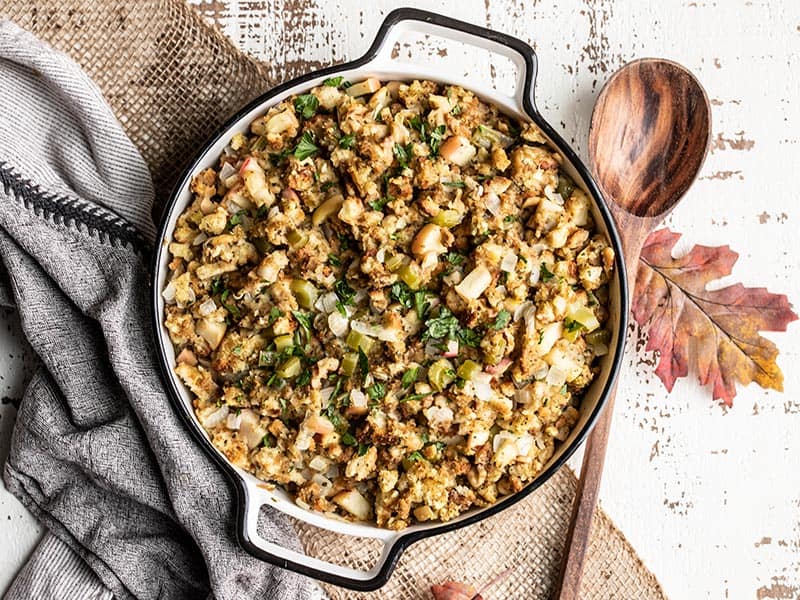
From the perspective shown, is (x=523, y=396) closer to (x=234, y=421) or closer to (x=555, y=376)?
(x=555, y=376)

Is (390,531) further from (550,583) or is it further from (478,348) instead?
(550,583)

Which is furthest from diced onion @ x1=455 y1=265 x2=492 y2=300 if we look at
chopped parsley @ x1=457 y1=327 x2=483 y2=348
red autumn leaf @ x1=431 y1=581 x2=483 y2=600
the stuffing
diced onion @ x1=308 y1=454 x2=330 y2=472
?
red autumn leaf @ x1=431 y1=581 x2=483 y2=600

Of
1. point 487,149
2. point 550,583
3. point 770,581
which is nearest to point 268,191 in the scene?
point 487,149

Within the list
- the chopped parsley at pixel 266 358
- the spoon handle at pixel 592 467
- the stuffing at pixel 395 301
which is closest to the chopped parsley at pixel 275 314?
the stuffing at pixel 395 301

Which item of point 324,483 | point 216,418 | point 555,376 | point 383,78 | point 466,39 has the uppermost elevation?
point 466,39

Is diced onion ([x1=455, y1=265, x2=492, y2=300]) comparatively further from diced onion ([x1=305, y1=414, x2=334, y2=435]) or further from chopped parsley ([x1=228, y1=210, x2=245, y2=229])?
chopped parsley ([x1=228, y1=210, x2=245, y2=229])

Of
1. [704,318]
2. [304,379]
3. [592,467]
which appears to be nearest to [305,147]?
[304,379]
